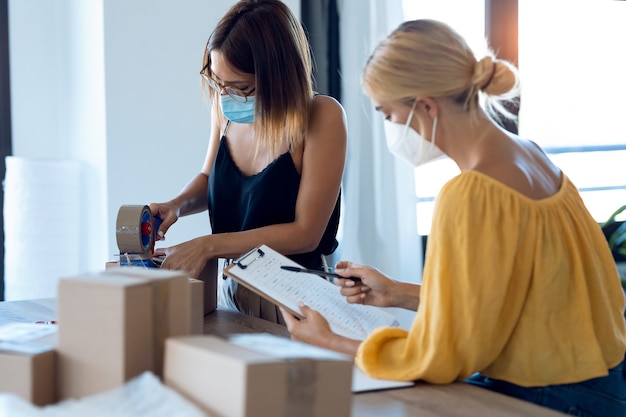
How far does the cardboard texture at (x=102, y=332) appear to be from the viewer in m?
1.00

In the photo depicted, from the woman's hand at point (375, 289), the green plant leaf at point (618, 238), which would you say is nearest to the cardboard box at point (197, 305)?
the woman's hand at point (375, 289)

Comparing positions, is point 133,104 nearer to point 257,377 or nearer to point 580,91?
point 580,91

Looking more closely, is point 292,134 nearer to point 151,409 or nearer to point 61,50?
point 151,409

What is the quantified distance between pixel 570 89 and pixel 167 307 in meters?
3.48

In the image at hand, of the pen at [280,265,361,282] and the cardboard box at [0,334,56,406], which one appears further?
the pen at [280,265,361,282]

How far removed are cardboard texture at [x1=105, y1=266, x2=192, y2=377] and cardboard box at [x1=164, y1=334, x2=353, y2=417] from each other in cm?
4

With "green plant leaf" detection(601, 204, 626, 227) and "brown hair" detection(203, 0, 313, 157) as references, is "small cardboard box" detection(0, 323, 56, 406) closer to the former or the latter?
"brown hair" detection(203, 0, 313, 157)

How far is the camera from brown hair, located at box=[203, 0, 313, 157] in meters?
2.03

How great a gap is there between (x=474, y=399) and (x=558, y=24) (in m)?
3.16

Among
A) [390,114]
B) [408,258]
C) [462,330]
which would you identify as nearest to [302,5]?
[408,258]

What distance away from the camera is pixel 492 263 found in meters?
1.28

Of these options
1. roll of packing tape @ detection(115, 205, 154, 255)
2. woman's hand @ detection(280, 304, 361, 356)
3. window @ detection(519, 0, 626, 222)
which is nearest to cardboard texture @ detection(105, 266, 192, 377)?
woman's hand @ detection(280, 304, 361, 356)

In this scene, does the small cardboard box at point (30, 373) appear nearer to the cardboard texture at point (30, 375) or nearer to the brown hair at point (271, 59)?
the cardboard texture at point (30, 375)

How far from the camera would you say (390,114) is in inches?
58.6
